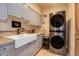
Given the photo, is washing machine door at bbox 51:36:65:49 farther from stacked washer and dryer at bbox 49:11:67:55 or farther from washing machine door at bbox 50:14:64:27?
washing machine door at bbox 50:14:64:27

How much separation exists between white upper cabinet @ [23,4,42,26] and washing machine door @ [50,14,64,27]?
38 cm

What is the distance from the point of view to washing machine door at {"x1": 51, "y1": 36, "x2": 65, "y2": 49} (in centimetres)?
302

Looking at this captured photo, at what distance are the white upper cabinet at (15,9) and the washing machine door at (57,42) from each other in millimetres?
1334

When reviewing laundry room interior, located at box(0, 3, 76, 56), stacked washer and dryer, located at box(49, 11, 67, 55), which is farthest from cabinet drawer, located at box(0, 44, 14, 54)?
stacked washer and dryer, located at box(49, 11, 67, 55)

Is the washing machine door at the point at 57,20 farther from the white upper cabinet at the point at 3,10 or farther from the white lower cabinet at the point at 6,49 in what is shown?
the white lower cabinet at the point at 6,49

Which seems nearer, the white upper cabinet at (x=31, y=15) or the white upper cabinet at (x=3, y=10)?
the white upper cabinet at (x=3, y=10)

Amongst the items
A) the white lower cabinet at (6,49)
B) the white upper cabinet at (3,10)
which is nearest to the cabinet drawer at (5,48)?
the white lower cabinet at (6,49)

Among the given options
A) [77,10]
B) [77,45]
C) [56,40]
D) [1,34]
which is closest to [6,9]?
[1,34]

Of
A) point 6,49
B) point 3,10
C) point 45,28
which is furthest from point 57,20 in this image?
point 6,49

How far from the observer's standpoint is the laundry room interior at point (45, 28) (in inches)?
91.9

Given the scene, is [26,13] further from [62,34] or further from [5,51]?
[5,51]

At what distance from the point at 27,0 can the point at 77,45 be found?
4.69 feet

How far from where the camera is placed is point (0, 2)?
5.96ft

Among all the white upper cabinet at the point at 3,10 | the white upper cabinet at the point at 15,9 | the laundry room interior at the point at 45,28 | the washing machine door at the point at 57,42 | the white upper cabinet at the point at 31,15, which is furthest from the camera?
the washing machine door at the point at 57,42
